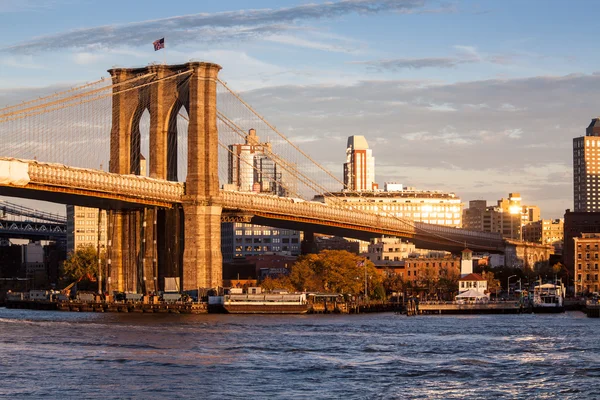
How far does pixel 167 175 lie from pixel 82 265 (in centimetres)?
3945

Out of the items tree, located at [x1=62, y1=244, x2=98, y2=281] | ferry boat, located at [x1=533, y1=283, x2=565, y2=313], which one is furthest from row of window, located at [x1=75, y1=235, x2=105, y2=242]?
ferry boat, located at [x1=533, y1=283, x2=565, y2=313]

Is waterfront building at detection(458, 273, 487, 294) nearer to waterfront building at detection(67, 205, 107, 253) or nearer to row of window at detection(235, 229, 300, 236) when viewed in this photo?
row of window at detection(235, 229, 300, 236)

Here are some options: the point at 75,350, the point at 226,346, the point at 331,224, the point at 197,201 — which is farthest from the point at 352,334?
the point at 331,224

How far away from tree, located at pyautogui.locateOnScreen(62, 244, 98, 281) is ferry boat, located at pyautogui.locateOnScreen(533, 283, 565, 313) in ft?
172

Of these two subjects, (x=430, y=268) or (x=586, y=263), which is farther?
(x=430, y=268)

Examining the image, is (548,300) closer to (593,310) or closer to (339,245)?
(593,310)

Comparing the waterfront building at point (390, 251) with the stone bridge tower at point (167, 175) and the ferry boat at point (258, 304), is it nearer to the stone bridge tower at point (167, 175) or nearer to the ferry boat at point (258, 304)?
the stone bridge tower at point (167, 175)

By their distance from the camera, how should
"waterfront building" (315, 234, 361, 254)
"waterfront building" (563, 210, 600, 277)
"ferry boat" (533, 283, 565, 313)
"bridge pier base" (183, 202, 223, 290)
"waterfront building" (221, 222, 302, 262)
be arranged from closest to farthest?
1. "bridge pier base" (183, 202, 223, 290)
2. "ferry boat" (533, 283, 565, 313)
3. "waterfront building" (563, 210, 600, 277)
4. "waterfront building" (221, 222, 302, 262)
5. "waterfront building" (315, 234, 361, 254)

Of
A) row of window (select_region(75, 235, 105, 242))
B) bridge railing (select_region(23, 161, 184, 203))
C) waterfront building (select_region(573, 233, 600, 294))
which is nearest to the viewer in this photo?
bridge railing (select_region(23, 161, 184, 203))

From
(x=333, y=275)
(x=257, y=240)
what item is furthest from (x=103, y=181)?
(x=257, y=240)

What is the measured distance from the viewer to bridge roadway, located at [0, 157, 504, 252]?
9462cm

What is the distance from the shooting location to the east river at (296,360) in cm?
4881

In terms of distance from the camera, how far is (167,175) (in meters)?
114

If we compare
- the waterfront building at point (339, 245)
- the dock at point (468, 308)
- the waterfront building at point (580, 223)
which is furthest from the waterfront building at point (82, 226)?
the dock at point (468, 308)
